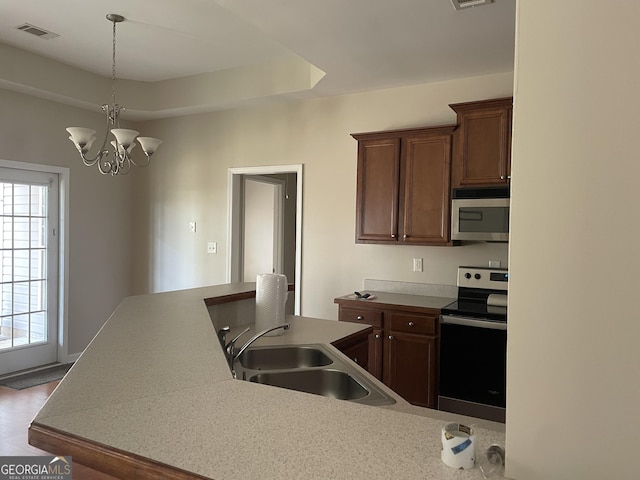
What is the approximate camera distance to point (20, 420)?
3.43 metres

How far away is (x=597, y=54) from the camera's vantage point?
779 millimetres

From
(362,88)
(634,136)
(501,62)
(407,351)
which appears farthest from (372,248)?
(634,136)

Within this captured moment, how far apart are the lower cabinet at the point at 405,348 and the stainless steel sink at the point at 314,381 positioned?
4.93 ft

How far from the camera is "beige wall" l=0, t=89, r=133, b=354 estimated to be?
14.7 ft

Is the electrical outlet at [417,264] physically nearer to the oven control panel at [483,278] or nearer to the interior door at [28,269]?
the oven control panel at [483,278]

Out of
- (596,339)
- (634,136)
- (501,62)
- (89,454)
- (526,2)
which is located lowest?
(89,454)

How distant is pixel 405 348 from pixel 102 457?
2.80 meters

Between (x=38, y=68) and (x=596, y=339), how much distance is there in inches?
196

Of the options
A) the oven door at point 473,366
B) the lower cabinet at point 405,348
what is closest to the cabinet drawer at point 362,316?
the lower cabinet at point 405,348

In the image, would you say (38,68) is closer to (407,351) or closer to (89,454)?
(407,351)

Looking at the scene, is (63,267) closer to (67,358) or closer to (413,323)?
(67,358)

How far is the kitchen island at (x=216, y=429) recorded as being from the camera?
0.91m

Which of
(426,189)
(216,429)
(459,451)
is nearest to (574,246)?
(459,451)

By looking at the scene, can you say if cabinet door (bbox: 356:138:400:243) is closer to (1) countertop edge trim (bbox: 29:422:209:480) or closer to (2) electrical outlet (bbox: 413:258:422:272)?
(2) electrical outlet (bbox: 413:258:422:272)
